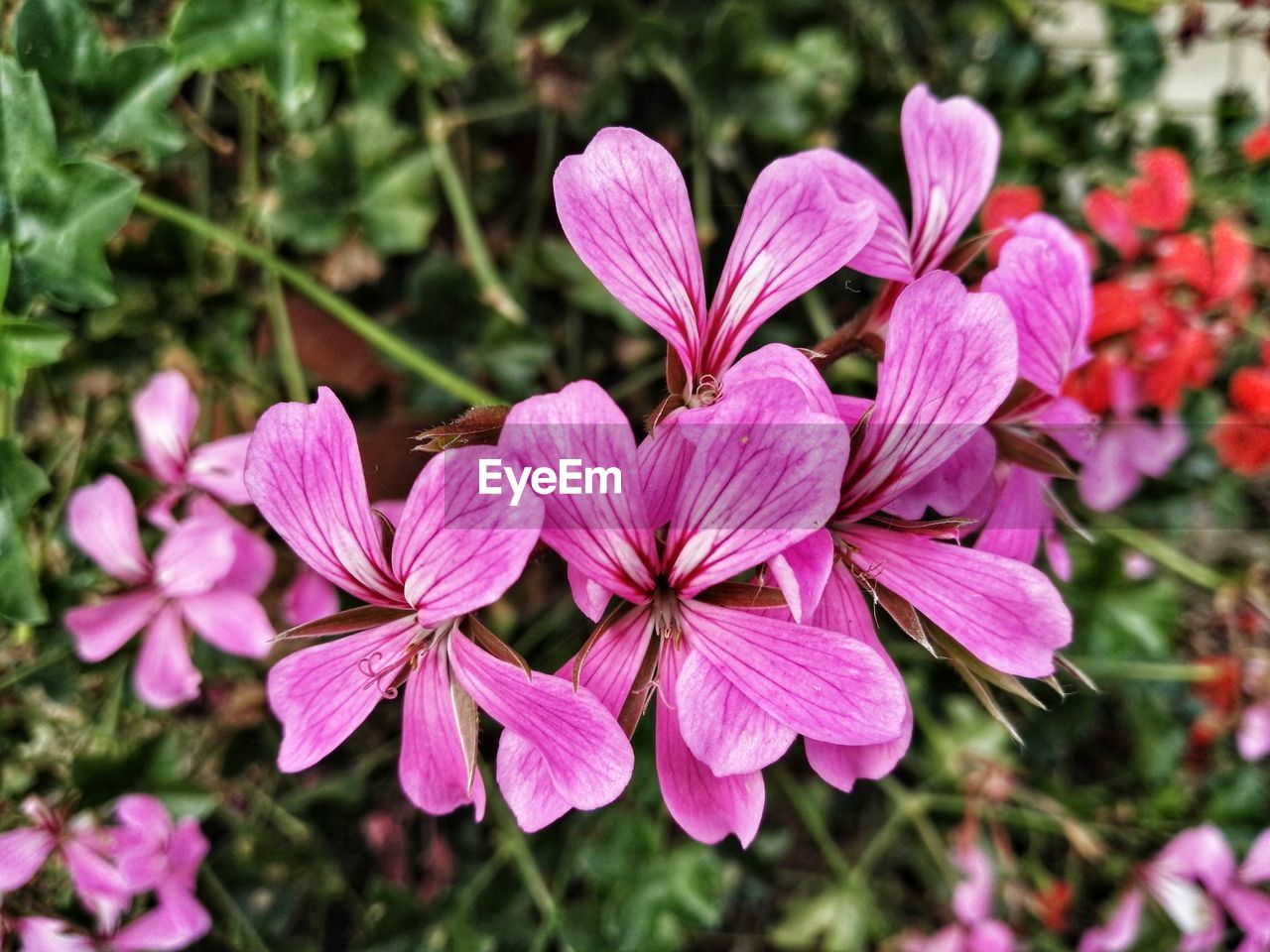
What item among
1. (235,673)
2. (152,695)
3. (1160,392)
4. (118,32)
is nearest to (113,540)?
(152,695)

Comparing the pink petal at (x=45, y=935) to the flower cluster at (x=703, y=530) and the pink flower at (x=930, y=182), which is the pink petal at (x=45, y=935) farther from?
the pink flower at (x=930, y=182)

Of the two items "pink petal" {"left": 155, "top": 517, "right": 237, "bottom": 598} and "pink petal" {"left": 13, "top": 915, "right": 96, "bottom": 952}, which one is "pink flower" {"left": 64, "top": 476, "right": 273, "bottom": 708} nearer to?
"pink petal" {"left": 155, "top": 517, "right": 237, "bottom": 598}

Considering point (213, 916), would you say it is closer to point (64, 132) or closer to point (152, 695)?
point (152, 695)

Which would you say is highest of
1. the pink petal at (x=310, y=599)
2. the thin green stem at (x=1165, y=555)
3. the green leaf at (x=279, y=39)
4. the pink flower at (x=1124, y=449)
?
the green leaf at (x=279, y=39)

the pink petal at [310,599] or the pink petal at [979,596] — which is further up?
the pink petal at [979,596]

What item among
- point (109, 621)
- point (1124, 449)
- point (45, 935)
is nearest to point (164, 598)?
point (109, 621)

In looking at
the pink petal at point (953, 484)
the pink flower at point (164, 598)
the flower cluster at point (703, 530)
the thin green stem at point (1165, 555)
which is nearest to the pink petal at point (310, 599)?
the pink flower at point (164, 598)

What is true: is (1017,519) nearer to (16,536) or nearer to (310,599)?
(310,599)
